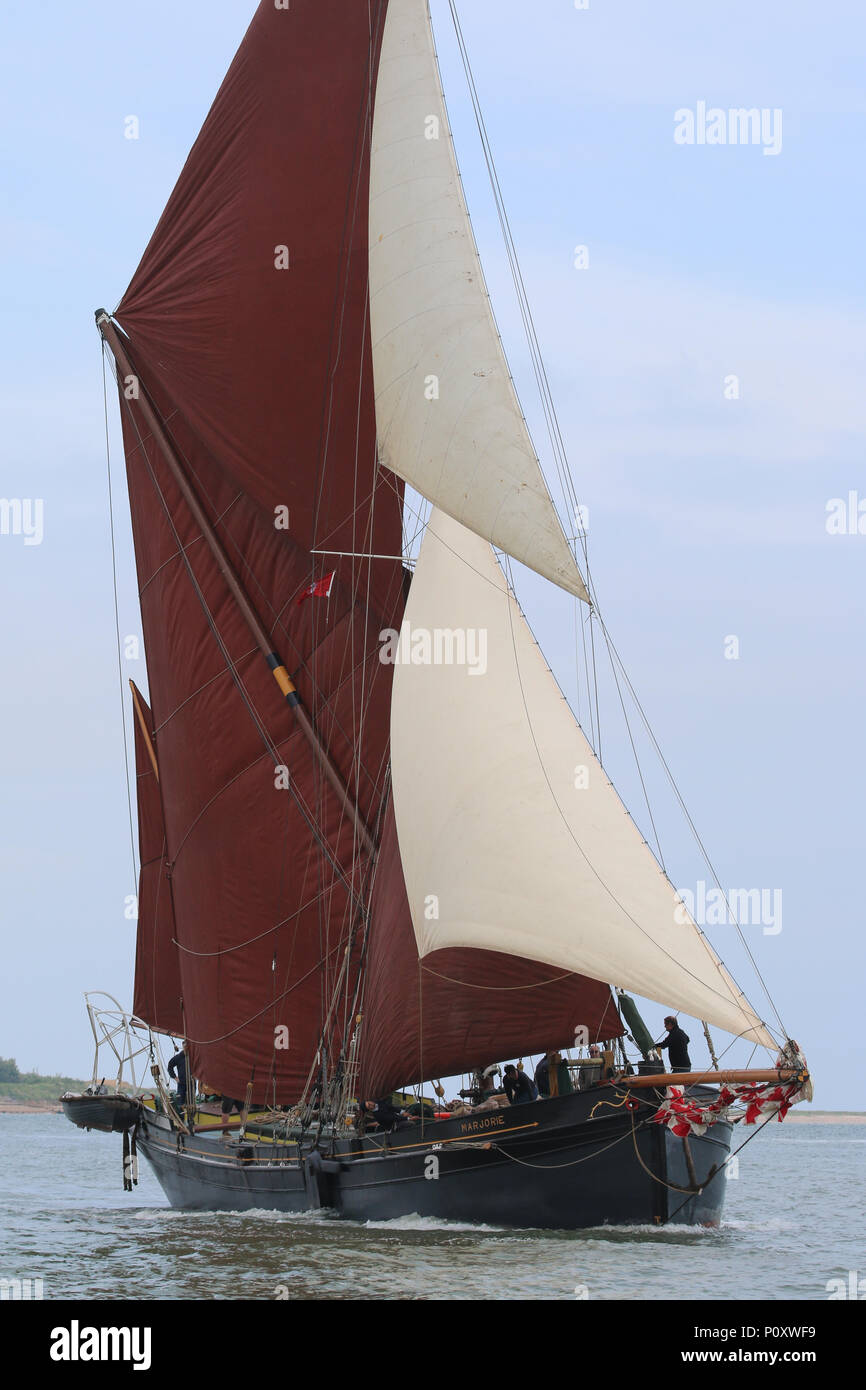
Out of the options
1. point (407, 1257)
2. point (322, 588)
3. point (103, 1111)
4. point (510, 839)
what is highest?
point (322, 588)

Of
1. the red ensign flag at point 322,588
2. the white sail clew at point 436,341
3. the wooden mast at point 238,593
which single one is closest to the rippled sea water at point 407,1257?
the wooden mast at point 238,593

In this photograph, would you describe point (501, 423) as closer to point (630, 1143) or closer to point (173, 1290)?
point (630, 1143)

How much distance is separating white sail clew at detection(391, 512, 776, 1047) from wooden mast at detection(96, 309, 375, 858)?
597 centimetres

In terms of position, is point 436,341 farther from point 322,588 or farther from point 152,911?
point 152,911

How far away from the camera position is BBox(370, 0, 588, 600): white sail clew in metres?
24.3

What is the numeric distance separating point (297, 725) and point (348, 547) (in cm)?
335

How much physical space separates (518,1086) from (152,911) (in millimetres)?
14696

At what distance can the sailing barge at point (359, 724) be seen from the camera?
23.1 metres

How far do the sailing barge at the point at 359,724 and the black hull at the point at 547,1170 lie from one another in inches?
1.6

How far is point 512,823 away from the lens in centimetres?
2345

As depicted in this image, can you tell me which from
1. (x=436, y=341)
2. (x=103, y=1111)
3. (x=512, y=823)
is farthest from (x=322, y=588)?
(x=103, y=1111)

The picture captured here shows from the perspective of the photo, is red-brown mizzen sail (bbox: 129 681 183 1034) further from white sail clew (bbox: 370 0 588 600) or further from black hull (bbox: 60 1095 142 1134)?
white sail clew (bbox: 370 0 588 600)
